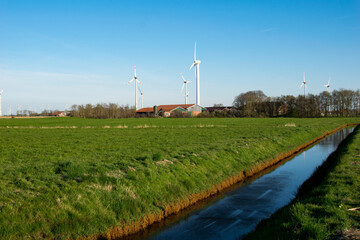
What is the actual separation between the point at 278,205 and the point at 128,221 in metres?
6.46

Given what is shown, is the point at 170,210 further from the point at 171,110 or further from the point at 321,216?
the point at 171,110

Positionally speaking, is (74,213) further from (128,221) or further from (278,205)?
(278,205)

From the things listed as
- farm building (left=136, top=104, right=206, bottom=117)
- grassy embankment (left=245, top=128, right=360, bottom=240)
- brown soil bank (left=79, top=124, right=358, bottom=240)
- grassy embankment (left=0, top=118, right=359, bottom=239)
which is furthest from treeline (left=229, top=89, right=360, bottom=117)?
grassy embankment (left=245, top=128, right=360, bottom=240)

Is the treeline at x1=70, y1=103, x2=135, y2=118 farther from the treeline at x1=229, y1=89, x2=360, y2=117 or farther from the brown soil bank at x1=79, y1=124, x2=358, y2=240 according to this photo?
the brown soil bank at x1=79, y1=124, x2=358, y2=240

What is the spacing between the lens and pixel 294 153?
27.5 metres

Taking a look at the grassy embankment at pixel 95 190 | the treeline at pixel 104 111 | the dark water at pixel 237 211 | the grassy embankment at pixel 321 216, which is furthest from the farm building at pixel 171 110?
the grassy embankment at pixel 321 216

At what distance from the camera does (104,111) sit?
131 m

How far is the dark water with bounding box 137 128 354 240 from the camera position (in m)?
9.92

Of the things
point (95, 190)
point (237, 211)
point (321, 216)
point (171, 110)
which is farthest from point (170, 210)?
point (171, 110)

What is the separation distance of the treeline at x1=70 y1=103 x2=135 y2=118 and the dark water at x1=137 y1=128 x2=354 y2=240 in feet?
372

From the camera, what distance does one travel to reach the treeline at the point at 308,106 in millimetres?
119881

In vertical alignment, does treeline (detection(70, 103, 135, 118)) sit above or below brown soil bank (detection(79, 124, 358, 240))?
above

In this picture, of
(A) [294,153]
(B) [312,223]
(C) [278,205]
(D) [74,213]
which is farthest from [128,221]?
(A) [294,153]

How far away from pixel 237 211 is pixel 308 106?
4732 inches
